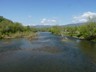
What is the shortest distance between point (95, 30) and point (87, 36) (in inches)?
268

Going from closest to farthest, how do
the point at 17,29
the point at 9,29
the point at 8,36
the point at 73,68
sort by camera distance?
the point at 73,68
the point at 8,36
the point at 9,29
the point at 17,29

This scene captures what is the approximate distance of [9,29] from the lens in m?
114

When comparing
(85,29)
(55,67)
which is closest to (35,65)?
(55,67)

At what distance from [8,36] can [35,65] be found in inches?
2955

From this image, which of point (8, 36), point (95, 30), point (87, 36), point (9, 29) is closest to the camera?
point (95, 30)

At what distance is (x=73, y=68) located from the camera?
93.8 ft

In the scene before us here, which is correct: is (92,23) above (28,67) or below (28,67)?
above

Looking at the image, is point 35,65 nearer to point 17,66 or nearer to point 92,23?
point 17,66

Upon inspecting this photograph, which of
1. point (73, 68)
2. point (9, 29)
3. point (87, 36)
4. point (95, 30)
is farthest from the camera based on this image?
point (9, 29)

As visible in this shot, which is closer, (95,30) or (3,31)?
(95,30)

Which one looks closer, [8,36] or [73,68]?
[73,68]

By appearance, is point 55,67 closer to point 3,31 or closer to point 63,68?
point 63,68

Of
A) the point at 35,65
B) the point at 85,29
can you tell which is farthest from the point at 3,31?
the point at 35,65

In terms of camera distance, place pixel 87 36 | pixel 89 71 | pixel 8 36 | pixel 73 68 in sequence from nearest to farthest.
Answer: pixel 89 71
pixel 73 68
pixel 87 36
pixel 8 36
